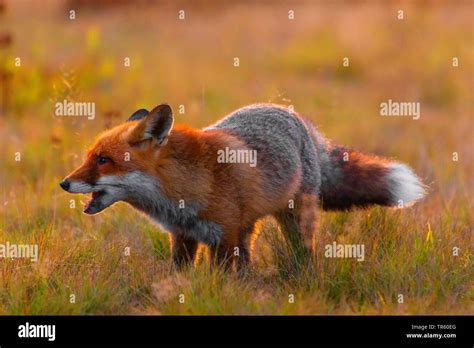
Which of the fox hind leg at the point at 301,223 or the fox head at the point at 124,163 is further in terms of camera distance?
the fox hind leg at the point at 301,223

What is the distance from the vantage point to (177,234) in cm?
746

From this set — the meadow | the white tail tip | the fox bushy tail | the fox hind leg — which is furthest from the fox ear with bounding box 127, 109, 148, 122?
the white tail tip

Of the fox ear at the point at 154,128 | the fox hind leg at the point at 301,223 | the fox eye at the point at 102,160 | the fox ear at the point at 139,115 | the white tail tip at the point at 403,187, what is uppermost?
the fox ear at the point at 139,115

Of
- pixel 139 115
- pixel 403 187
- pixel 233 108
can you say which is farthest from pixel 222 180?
pixel 233 108

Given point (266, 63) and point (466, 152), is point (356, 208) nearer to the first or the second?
point (466, 152)

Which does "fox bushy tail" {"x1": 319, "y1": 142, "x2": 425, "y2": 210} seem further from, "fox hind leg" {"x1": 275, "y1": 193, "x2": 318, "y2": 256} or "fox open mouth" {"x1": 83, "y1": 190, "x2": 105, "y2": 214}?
"fox open mouth" {"x1": 83, "y1": 190, "x2": 105, "y2": 214}

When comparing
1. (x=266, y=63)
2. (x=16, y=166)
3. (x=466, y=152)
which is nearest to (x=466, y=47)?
(x=266, y=63)

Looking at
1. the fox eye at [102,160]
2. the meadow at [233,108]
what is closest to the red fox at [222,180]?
the fox eye at [102,160]

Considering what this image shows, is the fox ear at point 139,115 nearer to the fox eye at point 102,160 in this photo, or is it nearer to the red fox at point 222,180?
the red fox at point 222,180

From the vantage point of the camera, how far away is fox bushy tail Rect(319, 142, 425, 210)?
27.2 feet

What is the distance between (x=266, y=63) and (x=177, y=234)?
13.9 meters

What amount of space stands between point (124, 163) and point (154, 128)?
409 millimetres

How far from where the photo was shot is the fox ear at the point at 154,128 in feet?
23.2

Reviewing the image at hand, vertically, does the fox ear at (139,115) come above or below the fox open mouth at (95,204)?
above
